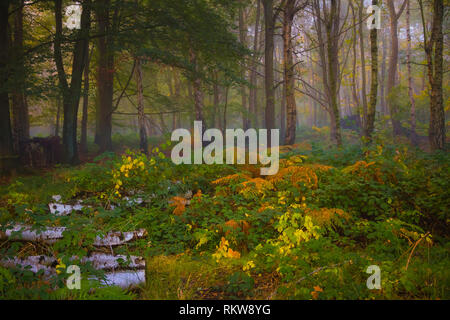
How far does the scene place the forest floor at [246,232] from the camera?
10.2ft

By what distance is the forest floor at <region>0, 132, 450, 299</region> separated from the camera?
10.2 feet

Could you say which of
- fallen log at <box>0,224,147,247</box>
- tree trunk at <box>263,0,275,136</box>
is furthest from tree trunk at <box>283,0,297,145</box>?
fallen log at <box>0,224,147,247</box>

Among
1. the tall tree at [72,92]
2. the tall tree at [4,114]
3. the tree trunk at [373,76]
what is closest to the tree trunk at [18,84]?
the tall tree at [4,114]

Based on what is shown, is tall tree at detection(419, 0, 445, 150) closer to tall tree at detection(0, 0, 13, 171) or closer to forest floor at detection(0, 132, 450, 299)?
forest floor at detection(0, 132, 450, 299)

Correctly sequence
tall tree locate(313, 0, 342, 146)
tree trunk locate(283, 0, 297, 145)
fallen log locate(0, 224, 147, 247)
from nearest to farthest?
fallen log locate(0, 224, 147, 247) < tall tree locate(313, 0, 342, 146) < tree trunk locate(283, 0, 297, 145)

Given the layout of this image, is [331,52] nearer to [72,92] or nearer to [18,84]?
[72,92]

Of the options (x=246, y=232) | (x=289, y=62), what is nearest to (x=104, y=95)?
(x=289, y=62)

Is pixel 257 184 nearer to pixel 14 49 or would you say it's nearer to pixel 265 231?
pixel 265 231

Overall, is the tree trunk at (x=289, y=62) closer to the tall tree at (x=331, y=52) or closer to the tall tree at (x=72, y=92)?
the tall tree at (x=331, y=52)

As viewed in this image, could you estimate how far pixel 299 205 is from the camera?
467 cm

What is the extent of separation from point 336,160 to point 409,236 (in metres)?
3.08

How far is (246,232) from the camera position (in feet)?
14.9

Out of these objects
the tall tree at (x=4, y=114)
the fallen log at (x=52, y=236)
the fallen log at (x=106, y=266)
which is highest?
the tall tree at (x=4, y=114)

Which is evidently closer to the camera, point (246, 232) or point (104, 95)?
point (246, 232)
